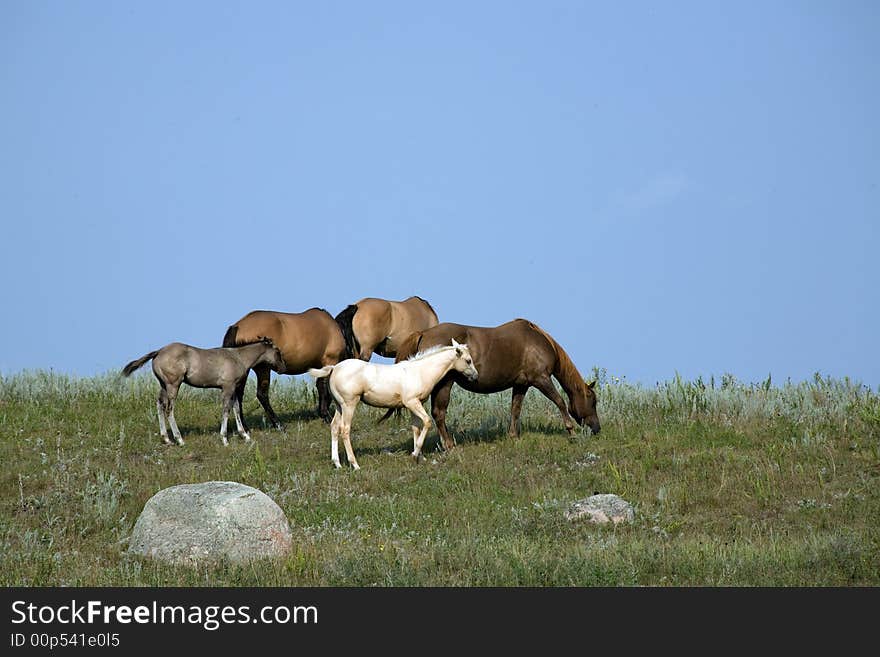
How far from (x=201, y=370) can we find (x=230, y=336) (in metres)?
2.07

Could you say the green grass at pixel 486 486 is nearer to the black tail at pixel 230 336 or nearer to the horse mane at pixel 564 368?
the horse mane at pixel 564 368

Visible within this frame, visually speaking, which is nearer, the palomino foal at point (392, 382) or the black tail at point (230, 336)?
the palomino foal at point (392, 382)

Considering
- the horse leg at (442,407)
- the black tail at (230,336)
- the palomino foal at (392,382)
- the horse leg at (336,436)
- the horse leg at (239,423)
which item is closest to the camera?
the palomino foal at (392,382)

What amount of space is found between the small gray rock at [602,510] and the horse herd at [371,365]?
3.30 m

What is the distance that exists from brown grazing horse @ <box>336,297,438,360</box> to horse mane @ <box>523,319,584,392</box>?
4.33 metres

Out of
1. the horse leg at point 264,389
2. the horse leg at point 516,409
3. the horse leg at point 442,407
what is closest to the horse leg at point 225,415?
the horse leg at point 264,389

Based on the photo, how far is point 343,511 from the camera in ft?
47.3

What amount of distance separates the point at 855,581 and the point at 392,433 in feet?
34.0

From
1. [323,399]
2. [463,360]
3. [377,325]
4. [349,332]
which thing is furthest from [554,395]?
[349,332]

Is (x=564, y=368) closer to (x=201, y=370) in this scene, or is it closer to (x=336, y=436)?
(x=336, y=436)

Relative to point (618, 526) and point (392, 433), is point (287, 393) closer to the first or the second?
point (392, 433)

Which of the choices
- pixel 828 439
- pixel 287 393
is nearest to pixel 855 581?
pixel 828 439

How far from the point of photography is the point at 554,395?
745 inches

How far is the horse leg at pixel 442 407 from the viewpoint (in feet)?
58.7
